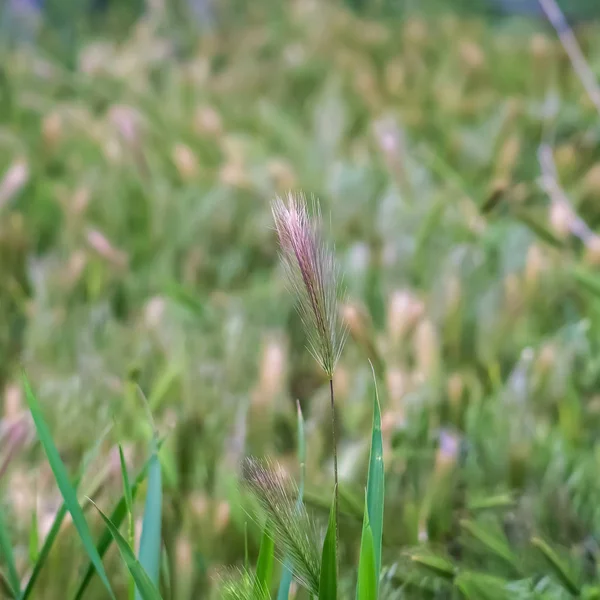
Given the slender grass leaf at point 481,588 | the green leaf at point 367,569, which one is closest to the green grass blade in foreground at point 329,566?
the green leaf at point 367,569

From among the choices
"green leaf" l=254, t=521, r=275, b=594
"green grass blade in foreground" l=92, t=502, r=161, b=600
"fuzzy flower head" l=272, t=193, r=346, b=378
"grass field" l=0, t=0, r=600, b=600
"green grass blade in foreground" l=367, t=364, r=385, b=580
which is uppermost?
"fuzzy flower head" l=272, t=193, r=346, b=378

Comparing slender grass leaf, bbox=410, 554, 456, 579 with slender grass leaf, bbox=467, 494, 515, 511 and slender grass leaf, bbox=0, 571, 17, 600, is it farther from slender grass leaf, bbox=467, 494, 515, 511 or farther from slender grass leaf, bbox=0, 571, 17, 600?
slender grass leaf, bbox=0, 571, 17, 600

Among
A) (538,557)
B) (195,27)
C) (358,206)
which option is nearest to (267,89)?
(195,27)

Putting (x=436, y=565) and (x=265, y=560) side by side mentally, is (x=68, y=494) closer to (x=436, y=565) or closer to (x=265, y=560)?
(x=265, y=560)

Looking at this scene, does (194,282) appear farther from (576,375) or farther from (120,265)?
(576,375)

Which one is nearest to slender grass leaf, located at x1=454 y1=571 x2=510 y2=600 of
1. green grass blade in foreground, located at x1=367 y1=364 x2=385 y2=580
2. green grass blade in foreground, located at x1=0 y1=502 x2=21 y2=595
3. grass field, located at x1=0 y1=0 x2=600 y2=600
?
grass field, located at x1=0 y1=0 x2=600 y2=600

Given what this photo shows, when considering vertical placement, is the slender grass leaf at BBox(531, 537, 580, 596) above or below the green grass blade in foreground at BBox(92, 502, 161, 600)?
below

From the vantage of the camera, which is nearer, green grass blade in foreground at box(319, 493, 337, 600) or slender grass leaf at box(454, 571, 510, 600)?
green grass blade in foreground at box(319, 493, 337, 600)
